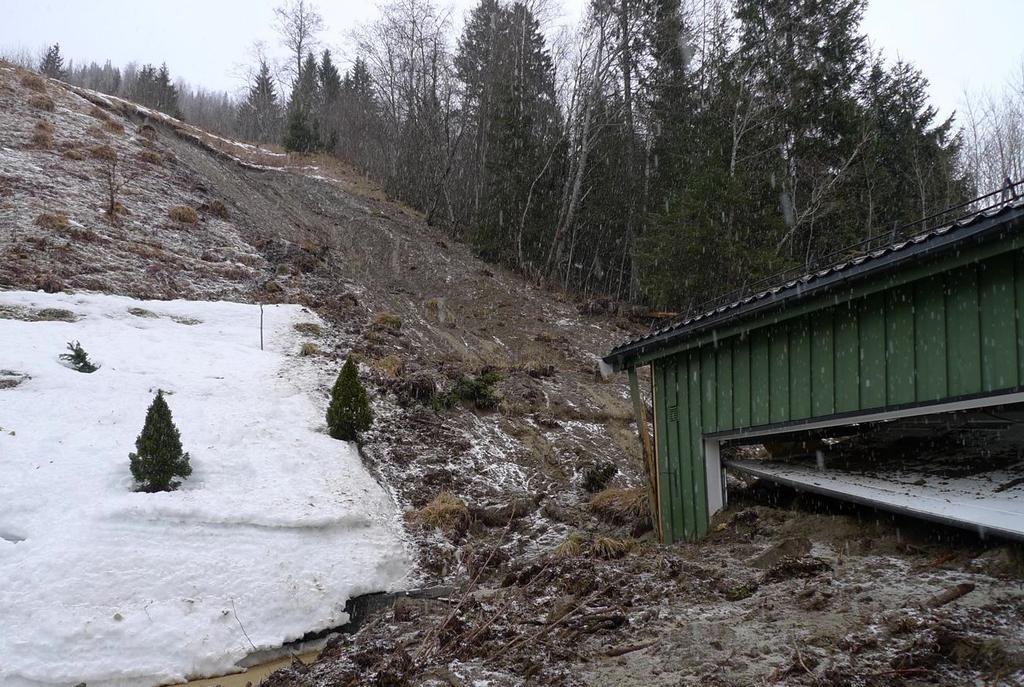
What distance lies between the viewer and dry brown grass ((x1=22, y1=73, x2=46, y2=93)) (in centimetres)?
2734

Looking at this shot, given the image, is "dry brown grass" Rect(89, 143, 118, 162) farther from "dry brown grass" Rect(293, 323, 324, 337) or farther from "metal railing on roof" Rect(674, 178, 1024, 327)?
"metal railing on roof" Rect(674, 178, 1024, 327)

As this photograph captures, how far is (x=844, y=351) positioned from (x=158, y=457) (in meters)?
8.13

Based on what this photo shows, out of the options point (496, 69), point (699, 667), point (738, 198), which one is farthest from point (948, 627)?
point (496, 69)

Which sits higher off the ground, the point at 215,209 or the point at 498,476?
the point at 215,209

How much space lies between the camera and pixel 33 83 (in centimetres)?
2762

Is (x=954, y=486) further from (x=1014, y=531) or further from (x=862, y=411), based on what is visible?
(x=1014, y=531)

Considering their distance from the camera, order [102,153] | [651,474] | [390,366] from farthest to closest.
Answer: [102,153] < [390,366] < [651,474]

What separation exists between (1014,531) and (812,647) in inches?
63.3

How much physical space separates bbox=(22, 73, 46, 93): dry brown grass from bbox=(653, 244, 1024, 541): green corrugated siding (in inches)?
1207

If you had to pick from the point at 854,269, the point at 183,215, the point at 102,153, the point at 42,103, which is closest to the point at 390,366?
the point at 854,269

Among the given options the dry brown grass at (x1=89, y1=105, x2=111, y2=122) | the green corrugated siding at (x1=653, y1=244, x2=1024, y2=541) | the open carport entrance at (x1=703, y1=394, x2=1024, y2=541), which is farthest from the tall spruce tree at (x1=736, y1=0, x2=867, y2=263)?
the dry brown grass at (x1=89, y1=105, x2=111, y2=122)

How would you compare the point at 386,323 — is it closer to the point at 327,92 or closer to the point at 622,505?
the point at 622,505

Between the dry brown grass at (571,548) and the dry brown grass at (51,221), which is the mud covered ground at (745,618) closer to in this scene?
the dry brown grass at (571,548)

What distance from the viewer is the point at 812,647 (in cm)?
398
